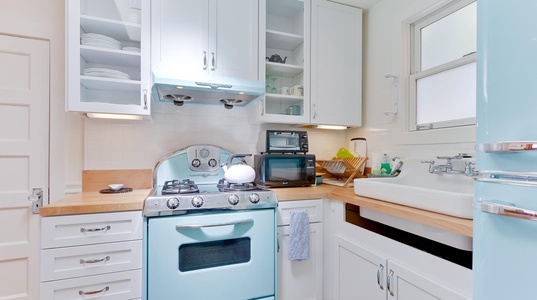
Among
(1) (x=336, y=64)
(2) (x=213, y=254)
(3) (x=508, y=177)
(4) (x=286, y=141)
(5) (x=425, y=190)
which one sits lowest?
(2) (x=213, y=254)

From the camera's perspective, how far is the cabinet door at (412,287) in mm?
969

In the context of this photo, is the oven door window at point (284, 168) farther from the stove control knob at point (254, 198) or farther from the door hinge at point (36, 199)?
the door hinge at point (36, 199)

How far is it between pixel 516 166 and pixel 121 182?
2057 millimetres

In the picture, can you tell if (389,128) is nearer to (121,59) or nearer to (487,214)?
(487,214)

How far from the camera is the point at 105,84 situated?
1675mm

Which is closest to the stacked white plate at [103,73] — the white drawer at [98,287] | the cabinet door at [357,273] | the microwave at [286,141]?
the microwave at [286,141]

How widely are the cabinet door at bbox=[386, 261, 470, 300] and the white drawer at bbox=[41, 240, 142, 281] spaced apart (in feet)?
4.23

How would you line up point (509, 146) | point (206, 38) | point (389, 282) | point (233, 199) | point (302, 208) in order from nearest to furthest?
point (509, 146), point (389, 282), point (233, 199), point (302, 208), point (206, 38)

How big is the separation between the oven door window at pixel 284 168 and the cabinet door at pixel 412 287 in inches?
35.0

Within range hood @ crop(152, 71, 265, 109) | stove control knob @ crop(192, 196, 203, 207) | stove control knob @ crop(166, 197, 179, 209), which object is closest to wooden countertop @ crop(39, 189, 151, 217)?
stove control knob @ crop(166, 197, 179, 209)

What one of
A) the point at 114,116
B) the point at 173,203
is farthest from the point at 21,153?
the point at 173,203

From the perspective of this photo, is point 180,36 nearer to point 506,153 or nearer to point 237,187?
point 237,187

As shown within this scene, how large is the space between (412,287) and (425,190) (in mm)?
426

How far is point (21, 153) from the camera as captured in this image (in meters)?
1.71
